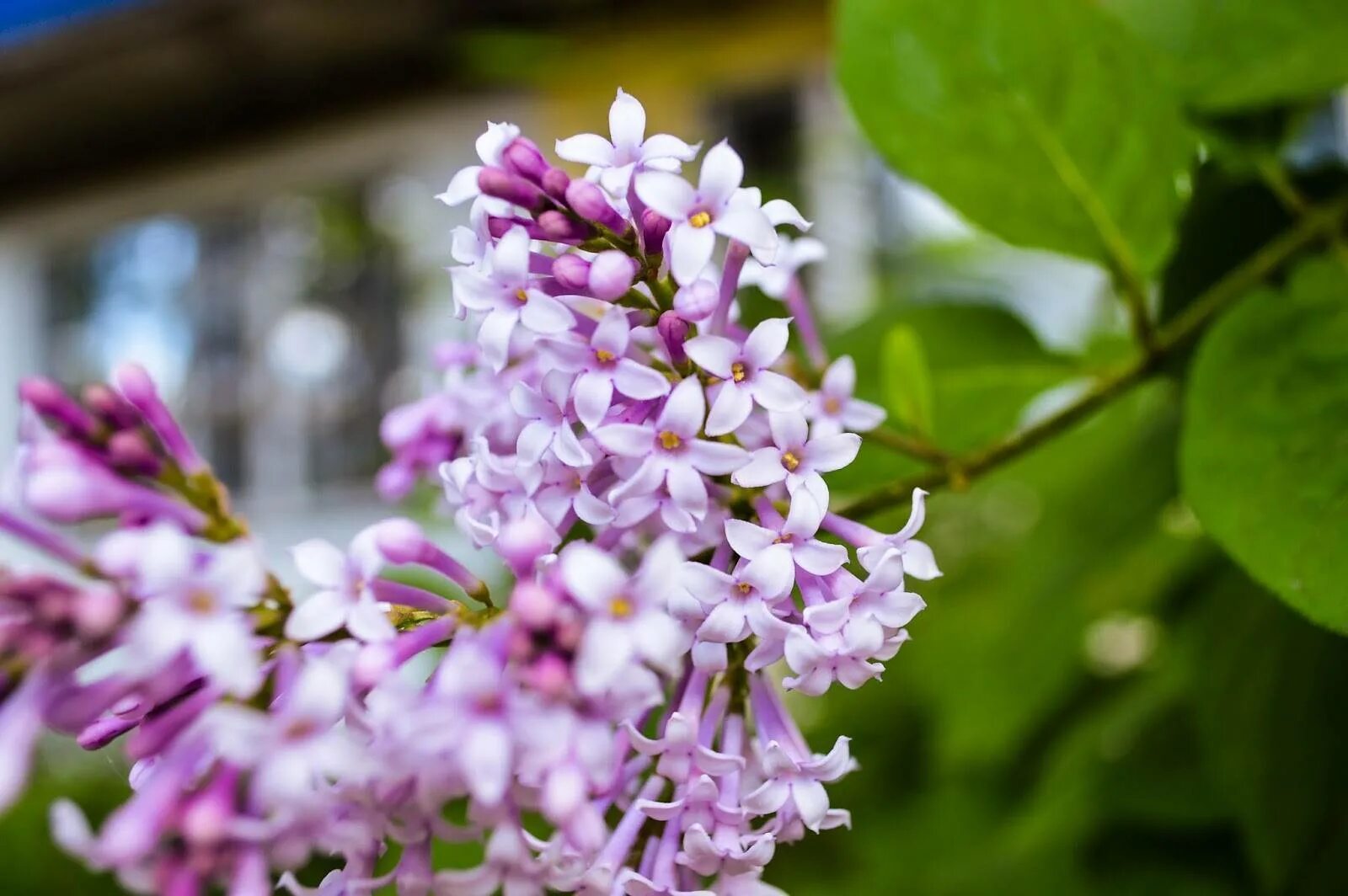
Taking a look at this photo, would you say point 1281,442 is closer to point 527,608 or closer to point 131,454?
point 527,608

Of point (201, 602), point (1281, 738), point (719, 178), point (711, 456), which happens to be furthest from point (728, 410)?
point (1281, 738)

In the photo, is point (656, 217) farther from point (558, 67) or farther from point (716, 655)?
point (558, 67)

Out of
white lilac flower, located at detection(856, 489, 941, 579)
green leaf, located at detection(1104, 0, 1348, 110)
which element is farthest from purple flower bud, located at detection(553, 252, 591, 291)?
green leaf, located at detection(1104, 0, 1348, 110)

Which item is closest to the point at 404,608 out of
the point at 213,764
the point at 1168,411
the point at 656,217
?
the point at 213,764

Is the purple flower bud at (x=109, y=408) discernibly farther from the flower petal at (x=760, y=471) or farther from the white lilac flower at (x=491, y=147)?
the flower petal at (x=760, y=471)

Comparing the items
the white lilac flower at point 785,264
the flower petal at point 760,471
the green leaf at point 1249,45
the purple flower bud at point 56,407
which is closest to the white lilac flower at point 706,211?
the flower petal at point 760,471

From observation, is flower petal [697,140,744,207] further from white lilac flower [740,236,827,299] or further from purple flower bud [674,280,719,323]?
white lilac flower [740,236,827,299]
